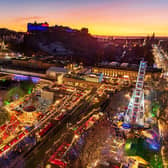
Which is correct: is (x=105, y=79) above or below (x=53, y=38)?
below

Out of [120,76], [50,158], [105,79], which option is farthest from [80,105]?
[120,76]

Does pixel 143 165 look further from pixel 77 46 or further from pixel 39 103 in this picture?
pixel 77 46

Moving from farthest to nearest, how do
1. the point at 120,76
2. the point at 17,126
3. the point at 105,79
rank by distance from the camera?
the point at 120,76 → the point at 105,79 → the point at 17,126

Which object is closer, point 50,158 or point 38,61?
point 50,158

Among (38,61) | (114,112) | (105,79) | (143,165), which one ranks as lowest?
(143,165)

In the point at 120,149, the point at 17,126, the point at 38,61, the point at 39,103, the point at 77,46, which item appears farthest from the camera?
the point at 77,46

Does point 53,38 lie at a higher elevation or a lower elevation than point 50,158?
higher

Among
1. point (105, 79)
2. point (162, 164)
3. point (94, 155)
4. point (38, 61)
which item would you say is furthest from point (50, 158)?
point (38, 61)

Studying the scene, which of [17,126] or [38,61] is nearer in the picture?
[17,126]

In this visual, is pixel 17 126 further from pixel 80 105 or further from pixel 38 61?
pixel 38 61
